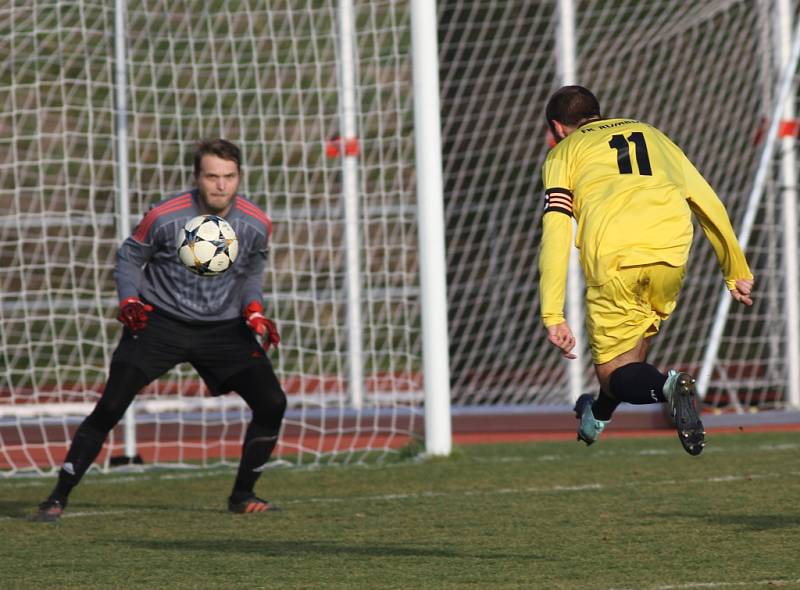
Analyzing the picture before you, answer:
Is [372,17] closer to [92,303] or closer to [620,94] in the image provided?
[92,303]

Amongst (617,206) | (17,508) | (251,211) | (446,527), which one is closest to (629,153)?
(617,206)

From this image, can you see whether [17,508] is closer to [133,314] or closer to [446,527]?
[133,314]

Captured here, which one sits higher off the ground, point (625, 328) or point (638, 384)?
point (625, 328)

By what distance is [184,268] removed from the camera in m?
7.44

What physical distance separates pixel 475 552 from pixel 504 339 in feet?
26.0

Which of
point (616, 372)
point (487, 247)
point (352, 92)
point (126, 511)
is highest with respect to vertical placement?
point (352, 92)

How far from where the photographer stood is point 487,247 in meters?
14.1

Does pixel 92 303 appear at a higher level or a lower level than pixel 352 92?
lower

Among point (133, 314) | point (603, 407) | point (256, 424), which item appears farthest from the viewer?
point (256, 424)

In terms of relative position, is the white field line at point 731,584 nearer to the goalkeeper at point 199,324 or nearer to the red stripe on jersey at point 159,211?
the goalkeeper at point 199,324

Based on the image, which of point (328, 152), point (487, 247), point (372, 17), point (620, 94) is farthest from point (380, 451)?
point (620, 94)

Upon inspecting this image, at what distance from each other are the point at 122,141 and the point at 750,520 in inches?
205

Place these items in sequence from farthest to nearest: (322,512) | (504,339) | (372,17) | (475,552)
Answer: (504,339) → (372,17) → (322,512) → (475,552)

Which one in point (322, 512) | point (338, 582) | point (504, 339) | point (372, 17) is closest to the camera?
point (338, 582)
